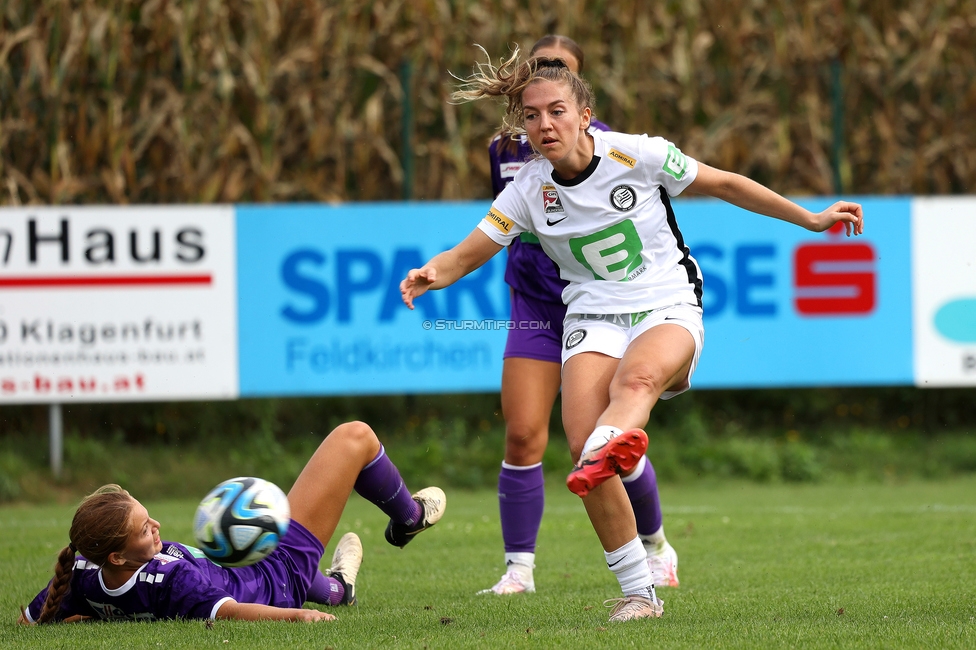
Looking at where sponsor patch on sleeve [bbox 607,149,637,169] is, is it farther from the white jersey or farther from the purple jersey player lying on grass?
the purple jersey player lying on grass

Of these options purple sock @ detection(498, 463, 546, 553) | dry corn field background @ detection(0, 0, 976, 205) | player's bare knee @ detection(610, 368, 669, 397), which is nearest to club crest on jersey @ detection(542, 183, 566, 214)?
player's bare knee @ detection(610, 368, 669, 397)

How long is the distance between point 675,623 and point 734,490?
600cm

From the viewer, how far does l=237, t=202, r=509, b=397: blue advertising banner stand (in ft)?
33.1

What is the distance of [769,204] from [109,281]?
6.47m

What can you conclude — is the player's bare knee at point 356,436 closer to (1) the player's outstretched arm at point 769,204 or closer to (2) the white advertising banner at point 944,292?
(1) the player's outstretched arm at point 769,204

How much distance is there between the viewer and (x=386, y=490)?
17.1ft

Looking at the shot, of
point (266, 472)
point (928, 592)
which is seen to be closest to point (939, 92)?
point (266, 472)

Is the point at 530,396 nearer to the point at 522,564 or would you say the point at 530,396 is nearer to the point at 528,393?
the point at 528,393

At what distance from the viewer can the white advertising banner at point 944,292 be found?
34.0ft

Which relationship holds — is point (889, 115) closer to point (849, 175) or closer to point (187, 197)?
point (849, 175)

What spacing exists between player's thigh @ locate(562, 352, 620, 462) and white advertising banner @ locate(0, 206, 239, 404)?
18.7 feet

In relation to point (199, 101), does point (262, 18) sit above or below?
above

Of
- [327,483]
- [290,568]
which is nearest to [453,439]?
[327,483]

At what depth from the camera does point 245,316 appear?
10086 millimetres
